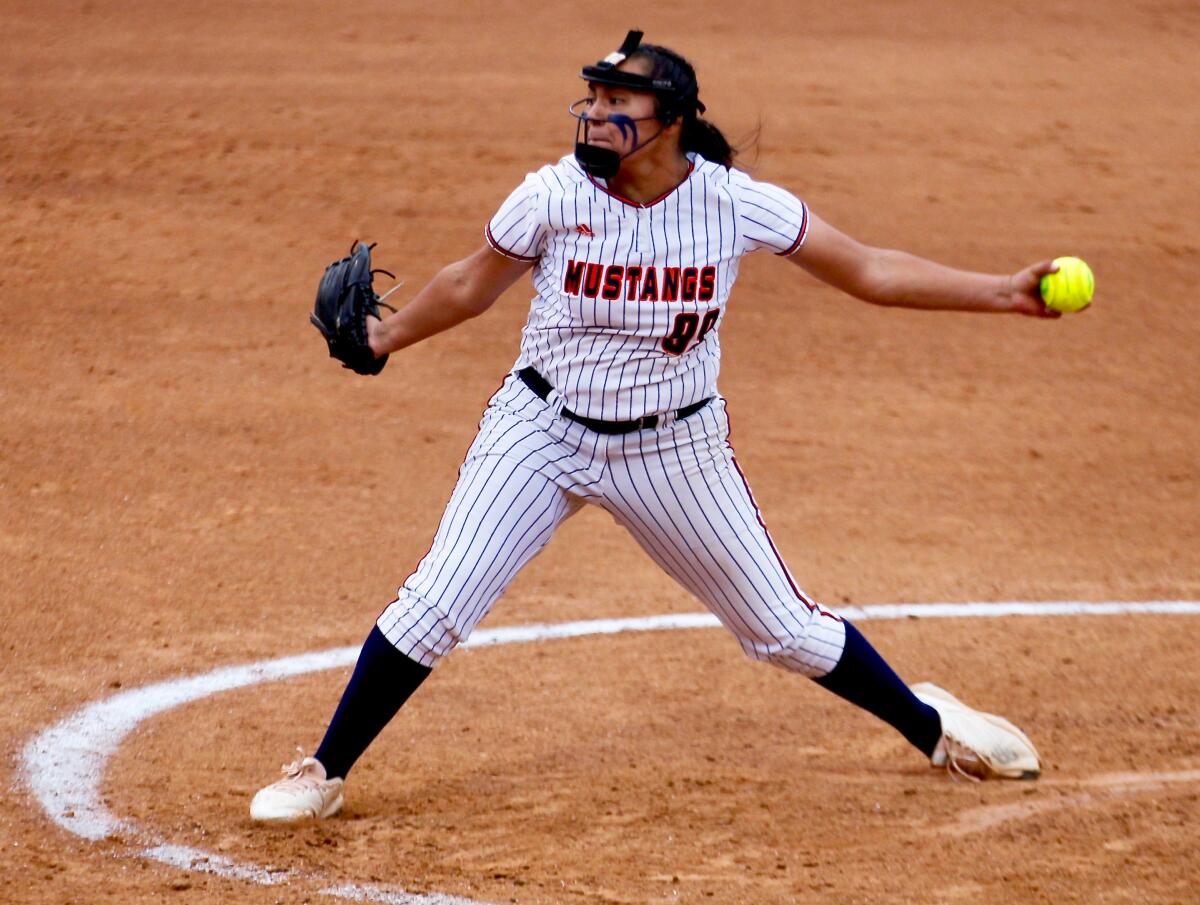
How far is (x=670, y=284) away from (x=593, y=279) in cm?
18

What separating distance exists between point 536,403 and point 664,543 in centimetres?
46

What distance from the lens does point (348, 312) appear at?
401 cm

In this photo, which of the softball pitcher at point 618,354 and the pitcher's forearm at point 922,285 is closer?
the softball pitcher at point 618,354

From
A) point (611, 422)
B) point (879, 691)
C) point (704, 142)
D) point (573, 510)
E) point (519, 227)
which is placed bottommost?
point (879, 691)

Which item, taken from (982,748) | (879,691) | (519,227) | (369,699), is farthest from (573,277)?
(982,748)

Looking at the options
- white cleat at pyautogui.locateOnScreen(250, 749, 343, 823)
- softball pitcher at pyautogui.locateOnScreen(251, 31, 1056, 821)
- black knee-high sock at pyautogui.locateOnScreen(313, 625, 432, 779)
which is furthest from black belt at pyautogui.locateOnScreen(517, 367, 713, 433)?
white cleat at pyautogui.locateOnScreen(250, 749, 343, 823)

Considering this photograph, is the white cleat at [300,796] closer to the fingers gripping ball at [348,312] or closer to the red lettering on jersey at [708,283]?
the fingers gripping ball at [348,312]

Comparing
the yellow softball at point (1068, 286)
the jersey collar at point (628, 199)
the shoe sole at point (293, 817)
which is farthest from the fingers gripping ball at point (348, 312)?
the yellow softball at point (1068, 286)

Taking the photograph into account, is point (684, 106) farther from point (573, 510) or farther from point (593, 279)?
point (573, 510)

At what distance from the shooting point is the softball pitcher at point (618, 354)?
3736mm

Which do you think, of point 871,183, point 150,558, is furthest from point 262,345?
point 871,183

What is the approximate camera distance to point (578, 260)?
372 cm

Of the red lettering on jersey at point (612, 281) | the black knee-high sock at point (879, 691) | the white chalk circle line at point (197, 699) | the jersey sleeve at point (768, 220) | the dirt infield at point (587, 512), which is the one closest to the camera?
the white chalk circle line at point (197, 699)

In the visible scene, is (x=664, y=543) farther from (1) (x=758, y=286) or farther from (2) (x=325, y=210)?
(2) (x=325, y=210)
